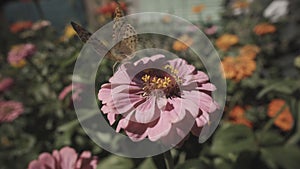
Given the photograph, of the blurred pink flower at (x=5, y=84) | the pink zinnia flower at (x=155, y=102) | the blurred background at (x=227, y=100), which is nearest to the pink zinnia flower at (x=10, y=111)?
the blurred background at (x=227, y=100)

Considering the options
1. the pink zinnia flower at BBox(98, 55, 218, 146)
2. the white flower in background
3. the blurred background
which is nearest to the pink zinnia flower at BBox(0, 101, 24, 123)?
the blurred background

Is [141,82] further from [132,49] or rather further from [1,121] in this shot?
[1,121]

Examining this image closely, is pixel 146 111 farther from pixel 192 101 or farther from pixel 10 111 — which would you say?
pixel 10 111

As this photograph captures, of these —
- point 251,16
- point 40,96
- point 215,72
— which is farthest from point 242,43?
point 40,96

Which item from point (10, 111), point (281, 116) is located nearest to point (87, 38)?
point (10, 111)

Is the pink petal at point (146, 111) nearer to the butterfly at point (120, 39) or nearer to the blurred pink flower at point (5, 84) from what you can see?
the butterfly at point (120, 39)

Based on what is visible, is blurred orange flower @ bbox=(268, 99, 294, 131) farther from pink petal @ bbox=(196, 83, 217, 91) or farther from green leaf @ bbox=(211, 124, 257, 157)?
pink petal @ bbox=(196, 83, 217, 91)
